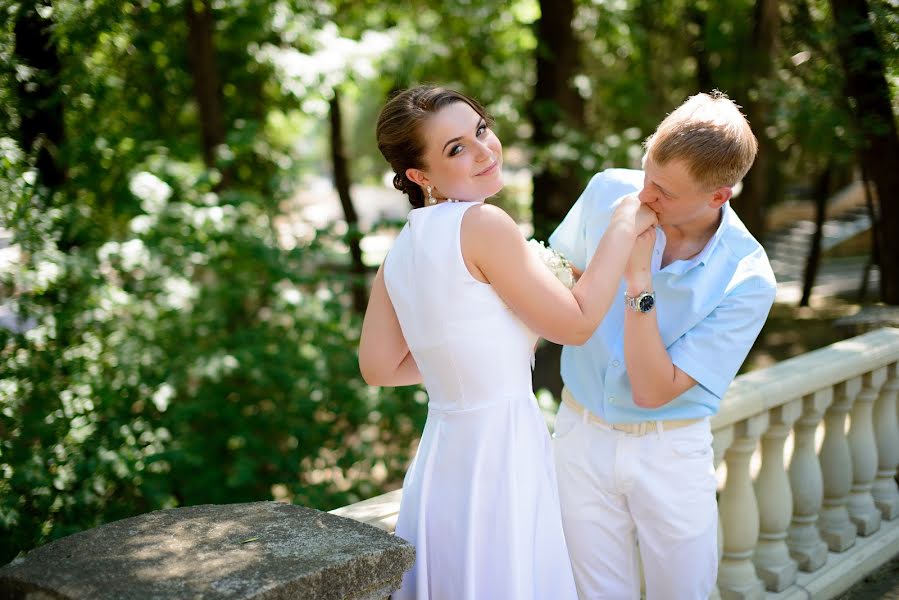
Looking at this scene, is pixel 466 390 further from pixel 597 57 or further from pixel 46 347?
pixel 597 57

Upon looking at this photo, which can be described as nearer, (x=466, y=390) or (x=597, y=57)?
(x=466, y=390)

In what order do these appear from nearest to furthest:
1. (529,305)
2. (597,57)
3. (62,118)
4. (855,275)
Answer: (529,305) → (62,118) → (597,57) → (855,275)

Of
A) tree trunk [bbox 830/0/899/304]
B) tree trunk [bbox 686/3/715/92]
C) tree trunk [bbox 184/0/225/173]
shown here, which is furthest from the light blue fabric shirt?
tree trunk [bbox 686/3/715/92]

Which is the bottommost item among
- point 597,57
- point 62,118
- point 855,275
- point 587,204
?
point 855,275

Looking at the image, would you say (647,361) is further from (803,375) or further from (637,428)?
(803,375)

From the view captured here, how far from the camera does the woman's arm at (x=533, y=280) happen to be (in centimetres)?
209

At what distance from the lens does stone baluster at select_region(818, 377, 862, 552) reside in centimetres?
375

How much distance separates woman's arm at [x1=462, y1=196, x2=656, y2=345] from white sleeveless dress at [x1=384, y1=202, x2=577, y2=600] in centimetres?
4

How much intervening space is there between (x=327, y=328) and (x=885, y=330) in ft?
11.2

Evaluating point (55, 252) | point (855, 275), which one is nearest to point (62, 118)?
point (55, 252)

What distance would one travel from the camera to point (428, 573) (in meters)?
2.28

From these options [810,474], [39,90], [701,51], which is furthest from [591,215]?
[701,51]

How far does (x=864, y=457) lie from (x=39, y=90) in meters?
4.43

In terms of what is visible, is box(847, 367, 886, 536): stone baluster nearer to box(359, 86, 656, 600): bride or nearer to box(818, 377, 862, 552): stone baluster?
box(818, 377, 862, 552): stone baluster
